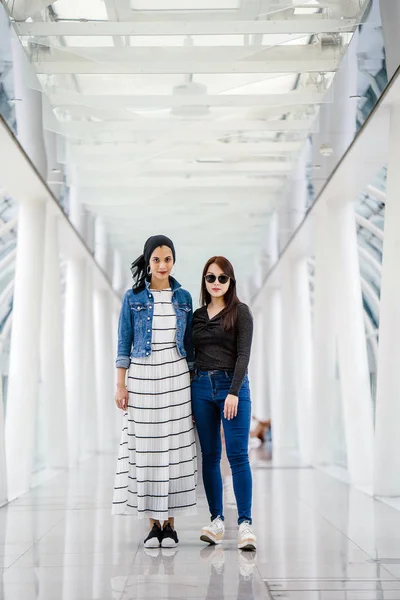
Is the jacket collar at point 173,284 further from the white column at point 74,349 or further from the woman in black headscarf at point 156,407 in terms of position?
the white column at point 74,349

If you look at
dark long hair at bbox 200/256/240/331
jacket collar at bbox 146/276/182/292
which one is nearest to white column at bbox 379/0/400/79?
dark long hair at bbox 200/256/240/331

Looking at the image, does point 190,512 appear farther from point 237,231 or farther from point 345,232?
point 237,231

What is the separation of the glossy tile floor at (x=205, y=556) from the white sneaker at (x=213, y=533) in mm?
66

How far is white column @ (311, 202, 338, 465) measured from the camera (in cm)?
1224

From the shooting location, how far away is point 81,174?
11258 mm

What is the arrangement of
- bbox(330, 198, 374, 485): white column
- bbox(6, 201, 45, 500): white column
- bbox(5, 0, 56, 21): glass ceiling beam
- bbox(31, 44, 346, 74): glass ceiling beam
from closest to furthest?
bbox(5, 0, 56, 21): glass ceiling beam → bbox(31, 44, 346, 74): glass ceiling beam → bbox(330, 198, 374, 485): white column → bbox(6, 201, 45, 500): white column

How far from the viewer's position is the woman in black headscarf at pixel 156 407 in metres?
5.23

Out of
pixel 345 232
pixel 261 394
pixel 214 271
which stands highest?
pixel 345 232

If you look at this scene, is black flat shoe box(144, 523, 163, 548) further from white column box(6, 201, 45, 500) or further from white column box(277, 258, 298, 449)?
white column box(277, 258, 298, 449)

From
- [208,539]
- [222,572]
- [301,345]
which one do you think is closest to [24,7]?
[208,539]

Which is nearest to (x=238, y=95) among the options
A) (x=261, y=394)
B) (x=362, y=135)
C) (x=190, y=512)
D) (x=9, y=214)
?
(x=362, y=135)

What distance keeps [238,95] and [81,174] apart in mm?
3417

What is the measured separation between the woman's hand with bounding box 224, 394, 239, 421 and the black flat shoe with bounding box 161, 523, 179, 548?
32.3 inches

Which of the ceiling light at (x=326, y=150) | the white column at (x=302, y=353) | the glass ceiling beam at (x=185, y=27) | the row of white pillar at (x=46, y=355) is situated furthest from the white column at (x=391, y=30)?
the white column at (x=302, y=353)
